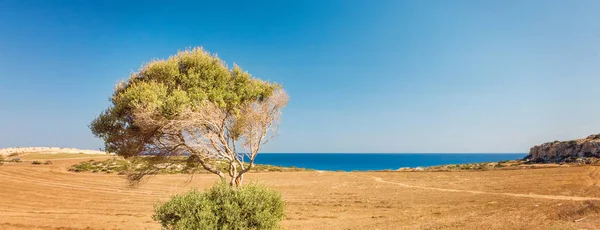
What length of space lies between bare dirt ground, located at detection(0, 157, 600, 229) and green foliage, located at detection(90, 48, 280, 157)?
652 centimetres

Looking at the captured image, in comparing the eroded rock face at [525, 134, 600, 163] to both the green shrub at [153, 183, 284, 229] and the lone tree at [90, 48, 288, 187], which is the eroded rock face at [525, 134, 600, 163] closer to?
the lone tree at [90, 48, 288, 187]

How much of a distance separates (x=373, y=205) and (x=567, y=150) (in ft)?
164

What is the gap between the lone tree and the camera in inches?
551

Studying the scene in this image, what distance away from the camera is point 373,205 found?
26766mm

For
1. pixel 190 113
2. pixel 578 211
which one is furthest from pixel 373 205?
pixel 190 113

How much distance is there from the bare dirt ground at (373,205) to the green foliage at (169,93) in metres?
6.52

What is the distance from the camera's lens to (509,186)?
34500mm

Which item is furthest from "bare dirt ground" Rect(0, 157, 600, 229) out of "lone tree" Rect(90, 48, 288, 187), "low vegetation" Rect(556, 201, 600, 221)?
"lone tree" Rect(90, 48, 288, 187)

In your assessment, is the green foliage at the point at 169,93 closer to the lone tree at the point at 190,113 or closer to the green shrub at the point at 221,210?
the lone tree at the point at 190,113

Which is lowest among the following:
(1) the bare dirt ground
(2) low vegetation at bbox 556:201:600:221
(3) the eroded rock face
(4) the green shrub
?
(1) the bare dirt ground

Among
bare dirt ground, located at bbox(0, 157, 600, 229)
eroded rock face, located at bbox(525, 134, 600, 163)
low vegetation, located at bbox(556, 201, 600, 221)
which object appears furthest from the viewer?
eroded rock face, located at bbox(525, 134, 600, 163)

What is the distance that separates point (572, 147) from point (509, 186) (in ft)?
112

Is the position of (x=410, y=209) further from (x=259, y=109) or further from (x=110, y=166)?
(x=110, y=166)

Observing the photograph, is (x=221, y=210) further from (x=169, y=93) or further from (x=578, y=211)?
(x=578, y=211)
